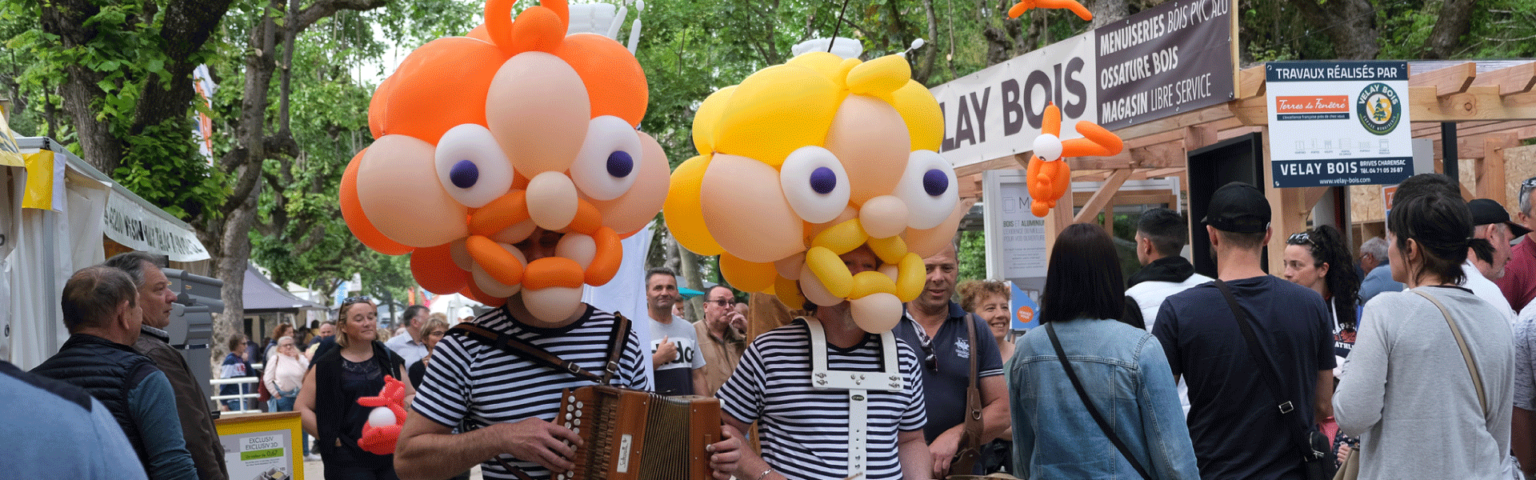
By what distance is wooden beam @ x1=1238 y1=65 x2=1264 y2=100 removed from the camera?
23.6 ft

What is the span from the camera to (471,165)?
9.09 ft

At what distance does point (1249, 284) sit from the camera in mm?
3715

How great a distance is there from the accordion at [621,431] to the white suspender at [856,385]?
52 centimetres

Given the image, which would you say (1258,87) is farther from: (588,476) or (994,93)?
(588,476)

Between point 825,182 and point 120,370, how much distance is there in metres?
2.40

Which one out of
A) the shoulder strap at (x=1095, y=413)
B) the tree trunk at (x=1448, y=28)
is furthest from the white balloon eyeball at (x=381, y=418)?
the tree trunk at (x=1448, y=28)

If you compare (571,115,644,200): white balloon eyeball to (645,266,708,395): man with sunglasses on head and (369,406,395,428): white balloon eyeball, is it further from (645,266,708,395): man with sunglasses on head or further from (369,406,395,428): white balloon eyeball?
(645,266,708,395): man with sunglasses on head

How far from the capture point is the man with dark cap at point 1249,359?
3.61m

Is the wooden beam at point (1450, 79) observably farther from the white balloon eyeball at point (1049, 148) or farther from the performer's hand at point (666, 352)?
the performer's hand at point (666, 352)

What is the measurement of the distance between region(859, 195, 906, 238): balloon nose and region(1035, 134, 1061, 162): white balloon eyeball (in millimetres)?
3364

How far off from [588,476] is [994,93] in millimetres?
7524

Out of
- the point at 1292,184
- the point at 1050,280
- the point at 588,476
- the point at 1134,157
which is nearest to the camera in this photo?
the point at 588,476

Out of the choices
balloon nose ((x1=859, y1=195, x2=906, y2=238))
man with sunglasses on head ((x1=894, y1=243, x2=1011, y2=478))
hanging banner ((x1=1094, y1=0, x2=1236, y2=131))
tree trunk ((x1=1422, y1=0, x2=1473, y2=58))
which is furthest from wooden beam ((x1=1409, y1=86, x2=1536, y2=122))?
tree trunk ((x1=1422, y1=0, x2=1473, y2=58))

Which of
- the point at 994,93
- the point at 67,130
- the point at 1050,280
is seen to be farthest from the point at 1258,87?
the point at 67,130
